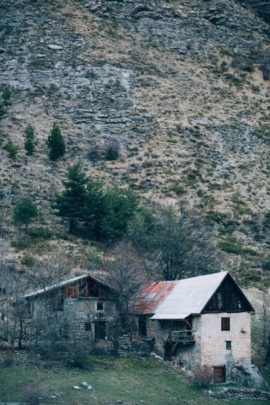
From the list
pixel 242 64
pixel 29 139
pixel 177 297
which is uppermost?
pixel 242 64

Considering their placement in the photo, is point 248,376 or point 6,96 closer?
point 248,376

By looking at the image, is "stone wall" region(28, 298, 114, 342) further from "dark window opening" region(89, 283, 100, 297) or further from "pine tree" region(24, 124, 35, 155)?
"pine tree" region(24, 124, 35, 155)

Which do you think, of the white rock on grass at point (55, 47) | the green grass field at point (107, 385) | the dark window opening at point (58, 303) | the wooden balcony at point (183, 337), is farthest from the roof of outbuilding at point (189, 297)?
the white rock on grass at point (55, 47)

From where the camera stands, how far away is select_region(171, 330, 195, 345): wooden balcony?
47719mm

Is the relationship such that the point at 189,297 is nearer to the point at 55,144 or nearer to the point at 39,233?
the point at 39,233

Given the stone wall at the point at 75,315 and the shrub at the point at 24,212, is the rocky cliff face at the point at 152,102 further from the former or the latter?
the stone wall at the point at 75,315

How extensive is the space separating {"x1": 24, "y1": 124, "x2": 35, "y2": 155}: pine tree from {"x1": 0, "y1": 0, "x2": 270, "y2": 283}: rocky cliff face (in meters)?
0.76

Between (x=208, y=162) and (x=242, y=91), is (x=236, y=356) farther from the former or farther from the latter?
(x=242, y=91)

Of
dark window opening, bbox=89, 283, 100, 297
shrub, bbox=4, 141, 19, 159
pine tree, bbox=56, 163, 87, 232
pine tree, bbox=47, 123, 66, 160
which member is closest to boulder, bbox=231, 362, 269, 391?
dark window opening, bbox=89, 283, 100, 297

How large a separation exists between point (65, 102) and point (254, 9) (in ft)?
145

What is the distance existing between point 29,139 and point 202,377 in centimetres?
4360

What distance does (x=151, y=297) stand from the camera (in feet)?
178

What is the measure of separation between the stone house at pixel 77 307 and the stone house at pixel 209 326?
3498 mm

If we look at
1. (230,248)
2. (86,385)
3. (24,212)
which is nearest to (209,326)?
(86,385)
